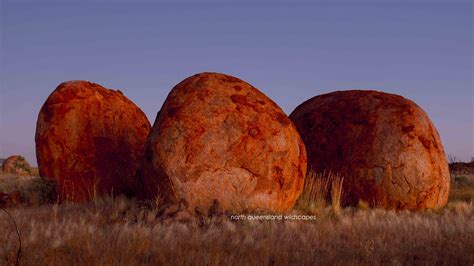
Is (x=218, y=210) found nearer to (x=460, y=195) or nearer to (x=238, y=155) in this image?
(x=238, y=155)

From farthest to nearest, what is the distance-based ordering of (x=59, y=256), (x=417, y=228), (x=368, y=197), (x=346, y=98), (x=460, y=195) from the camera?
(x=460, y=195) → (x=346, y=98) → (x=368, y=197) → (x=417, y=228) → (x=59, y=256)

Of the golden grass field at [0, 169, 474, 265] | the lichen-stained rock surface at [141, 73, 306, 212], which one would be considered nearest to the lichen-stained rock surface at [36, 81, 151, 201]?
the golden grass field at [0, 169, 474, 265]

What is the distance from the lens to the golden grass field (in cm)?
593

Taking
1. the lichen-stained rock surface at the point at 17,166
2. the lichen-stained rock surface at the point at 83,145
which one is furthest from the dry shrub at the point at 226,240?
the lichen-stained rock surface at the point at 17,166

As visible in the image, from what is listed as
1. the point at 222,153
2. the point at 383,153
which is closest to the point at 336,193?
the point at 383,153

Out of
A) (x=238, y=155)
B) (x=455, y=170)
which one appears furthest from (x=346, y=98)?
(x=455, y=170)

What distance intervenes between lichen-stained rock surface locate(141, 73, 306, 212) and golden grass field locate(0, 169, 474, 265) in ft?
1.37

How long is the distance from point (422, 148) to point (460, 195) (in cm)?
404

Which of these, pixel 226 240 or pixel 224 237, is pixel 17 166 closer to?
pixel 224 237

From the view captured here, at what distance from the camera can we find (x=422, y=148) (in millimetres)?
11219

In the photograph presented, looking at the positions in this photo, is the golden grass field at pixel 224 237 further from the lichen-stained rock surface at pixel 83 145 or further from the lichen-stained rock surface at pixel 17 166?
the lichen-stained rock surface at pixel 17 166

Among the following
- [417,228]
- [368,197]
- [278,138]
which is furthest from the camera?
[368,197]

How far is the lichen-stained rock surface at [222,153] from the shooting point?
8773mm

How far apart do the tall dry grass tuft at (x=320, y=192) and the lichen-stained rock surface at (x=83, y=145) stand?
3.88 meters
